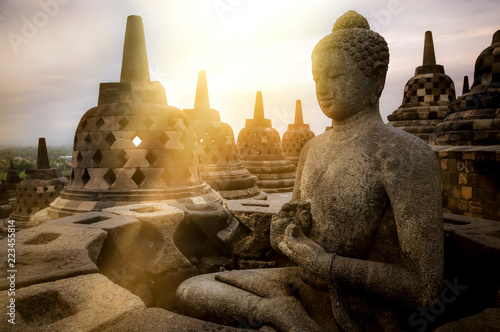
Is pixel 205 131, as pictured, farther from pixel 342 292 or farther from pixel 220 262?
pixel 342 292

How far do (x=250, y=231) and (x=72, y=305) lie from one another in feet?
5.49

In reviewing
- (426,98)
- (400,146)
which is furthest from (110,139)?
(426,98)

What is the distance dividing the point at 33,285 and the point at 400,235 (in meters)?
1.72

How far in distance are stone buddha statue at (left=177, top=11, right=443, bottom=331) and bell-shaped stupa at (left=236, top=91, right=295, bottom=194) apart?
9.04 m

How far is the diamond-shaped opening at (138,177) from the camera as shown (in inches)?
160

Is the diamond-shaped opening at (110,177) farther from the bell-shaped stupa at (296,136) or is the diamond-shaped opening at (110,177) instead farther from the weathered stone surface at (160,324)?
the bell-shaped stupa at (296,136)

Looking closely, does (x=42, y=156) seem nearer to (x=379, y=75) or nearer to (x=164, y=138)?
(x=164, y=138)

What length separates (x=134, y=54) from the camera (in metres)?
4.68

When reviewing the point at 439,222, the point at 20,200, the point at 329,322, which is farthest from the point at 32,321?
the point at 20,200

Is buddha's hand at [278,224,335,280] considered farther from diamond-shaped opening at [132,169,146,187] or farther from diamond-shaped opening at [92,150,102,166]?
diamond-shaped opening at [92,150,102,166]

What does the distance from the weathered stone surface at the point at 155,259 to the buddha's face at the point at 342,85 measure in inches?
63.5

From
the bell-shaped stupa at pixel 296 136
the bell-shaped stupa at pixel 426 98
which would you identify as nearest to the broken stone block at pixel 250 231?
the bell-shaped stupa at pixel 426 98

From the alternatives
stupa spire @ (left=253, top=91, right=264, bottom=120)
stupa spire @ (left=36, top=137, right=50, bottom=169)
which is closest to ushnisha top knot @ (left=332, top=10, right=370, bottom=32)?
stupa spire @ (left=36, top=137, right=50, bottom=169)

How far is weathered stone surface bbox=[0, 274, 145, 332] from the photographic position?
130 centimetres
